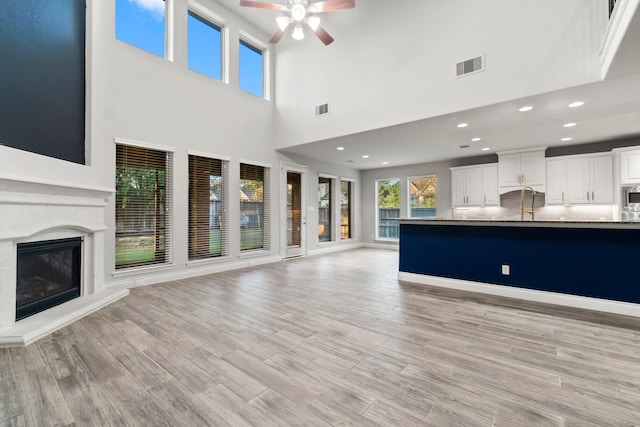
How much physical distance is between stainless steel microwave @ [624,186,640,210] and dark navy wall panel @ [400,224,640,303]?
3.02 m

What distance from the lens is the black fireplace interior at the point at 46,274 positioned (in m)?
2.92

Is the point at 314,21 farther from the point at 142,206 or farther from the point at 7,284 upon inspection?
the point at 7,284

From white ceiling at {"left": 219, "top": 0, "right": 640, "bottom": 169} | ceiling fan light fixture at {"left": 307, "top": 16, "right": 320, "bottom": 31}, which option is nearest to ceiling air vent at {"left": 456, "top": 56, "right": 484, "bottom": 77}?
white ceiling at {"left": 219, "top": 0, "right": 640, "bottom": 169}

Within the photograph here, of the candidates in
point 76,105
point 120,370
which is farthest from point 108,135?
point 120,370

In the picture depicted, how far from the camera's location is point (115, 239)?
4316 millimetres

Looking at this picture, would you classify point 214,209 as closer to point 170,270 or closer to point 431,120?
point 170,270

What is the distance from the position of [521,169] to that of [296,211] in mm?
5524

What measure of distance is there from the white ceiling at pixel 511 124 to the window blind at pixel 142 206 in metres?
2.94

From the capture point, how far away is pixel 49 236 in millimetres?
3176

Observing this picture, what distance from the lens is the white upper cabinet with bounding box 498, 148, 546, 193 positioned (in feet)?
20.5

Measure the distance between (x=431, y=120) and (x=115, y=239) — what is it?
17.5 feet

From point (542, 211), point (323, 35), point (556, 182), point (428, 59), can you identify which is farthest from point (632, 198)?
point (323, 35)

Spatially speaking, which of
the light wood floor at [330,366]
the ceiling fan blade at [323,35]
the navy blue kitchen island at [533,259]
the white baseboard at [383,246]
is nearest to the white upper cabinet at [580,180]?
the navy blue kitchen island at [533,259]

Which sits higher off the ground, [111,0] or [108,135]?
[111,0]
